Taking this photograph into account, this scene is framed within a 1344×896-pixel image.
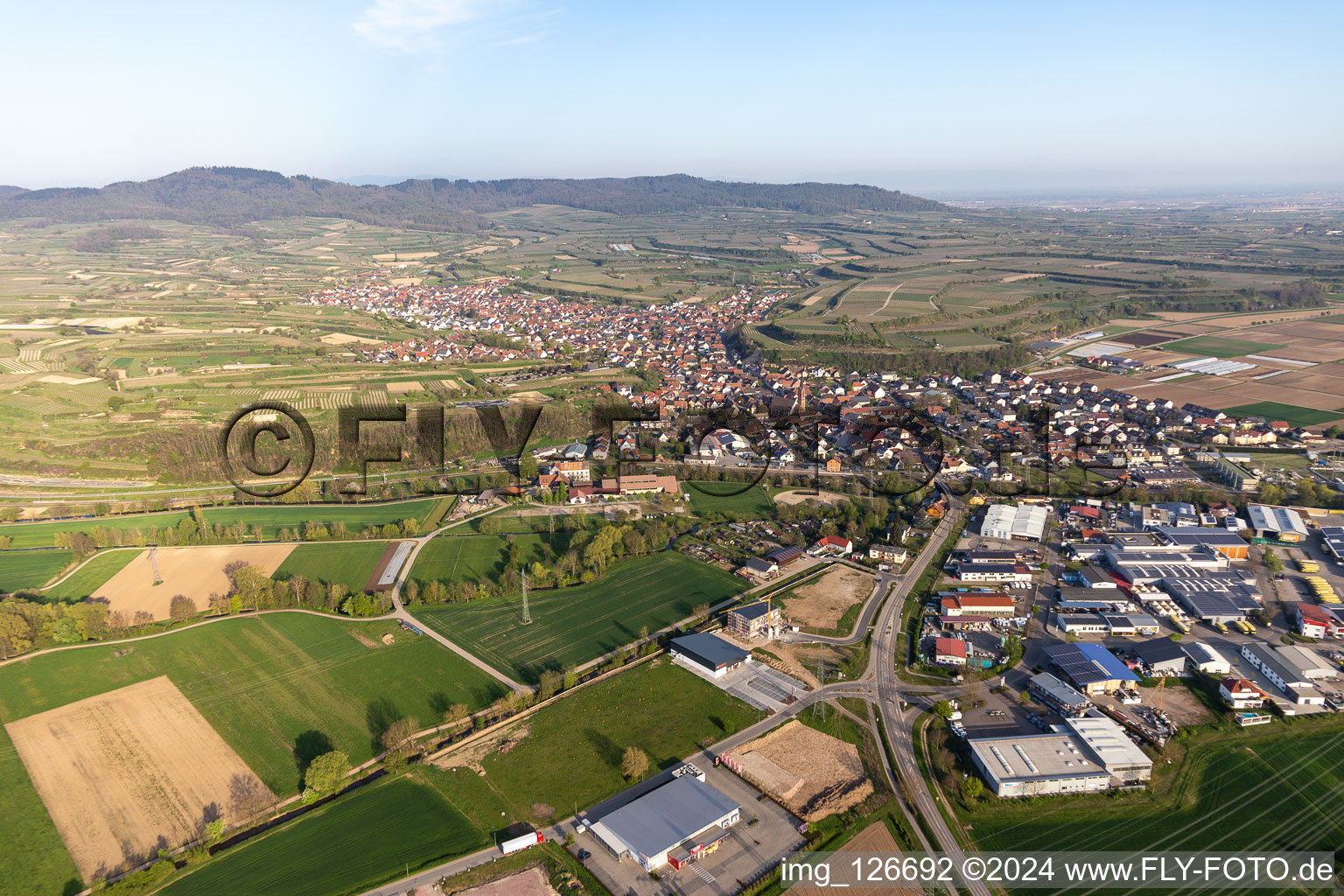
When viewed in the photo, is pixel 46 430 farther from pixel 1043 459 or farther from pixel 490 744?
pixel 1043 459

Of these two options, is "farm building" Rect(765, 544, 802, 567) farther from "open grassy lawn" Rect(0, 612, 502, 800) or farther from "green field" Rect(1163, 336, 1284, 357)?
"green field" Rect(1163, 336, 1284, 357)

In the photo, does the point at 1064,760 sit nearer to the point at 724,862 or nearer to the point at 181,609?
the point at 724,862

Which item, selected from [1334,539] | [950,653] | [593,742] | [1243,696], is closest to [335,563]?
[593,742]

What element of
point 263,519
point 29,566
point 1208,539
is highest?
point 263,519

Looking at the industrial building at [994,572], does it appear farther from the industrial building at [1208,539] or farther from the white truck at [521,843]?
the white truck at [521,843]

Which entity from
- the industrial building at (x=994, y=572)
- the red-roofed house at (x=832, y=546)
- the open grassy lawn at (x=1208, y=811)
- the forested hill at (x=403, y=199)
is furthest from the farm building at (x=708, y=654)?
the forested hill at (x=403, y=199)

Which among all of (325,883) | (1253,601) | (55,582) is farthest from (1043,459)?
(55,582)

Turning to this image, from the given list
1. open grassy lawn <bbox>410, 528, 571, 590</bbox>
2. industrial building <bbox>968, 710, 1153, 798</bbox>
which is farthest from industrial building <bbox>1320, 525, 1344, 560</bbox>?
open grassy lawn <bbox>410, 528, 571, 590</bbox>
